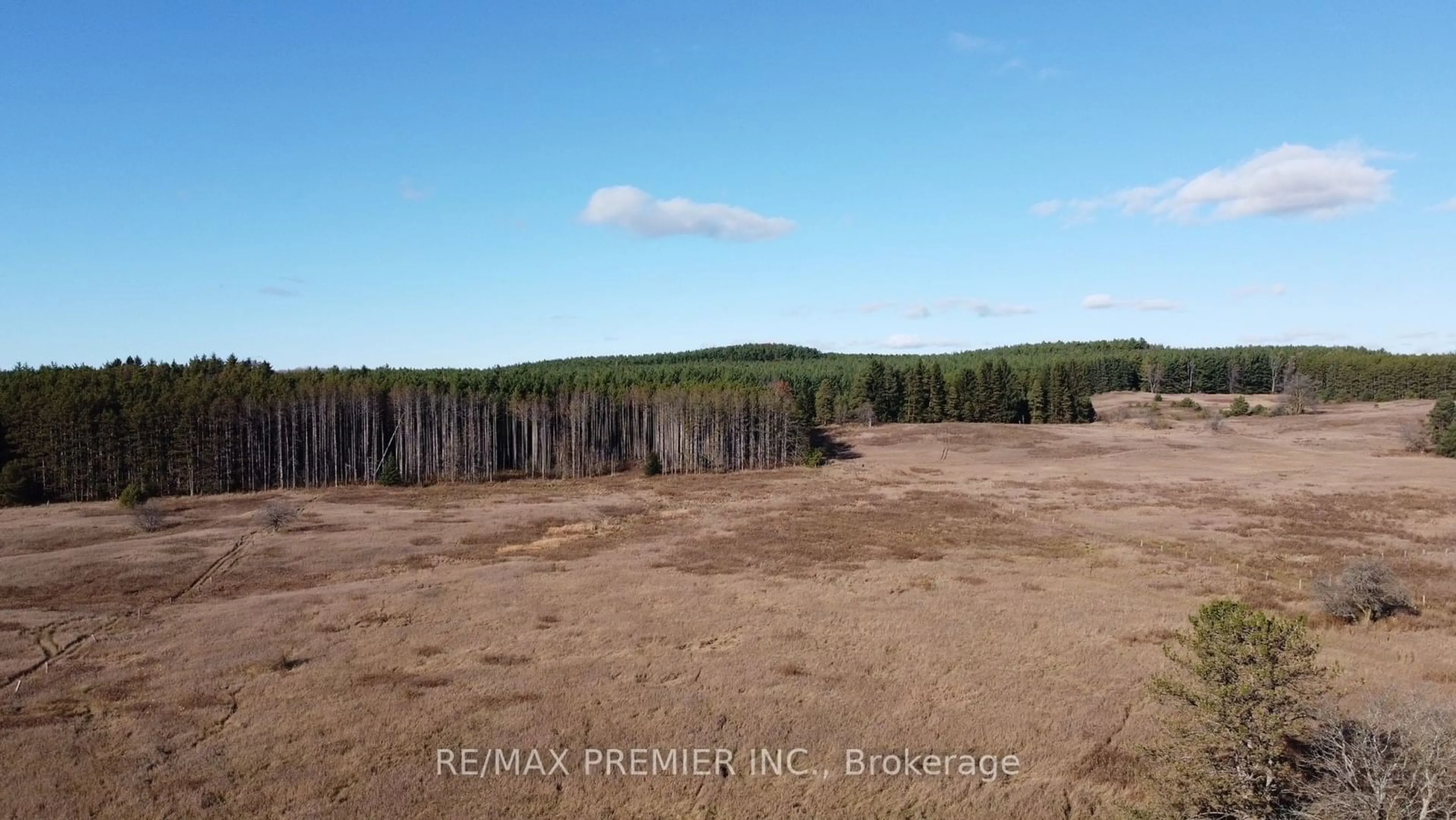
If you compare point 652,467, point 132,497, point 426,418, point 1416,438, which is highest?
point 426,418

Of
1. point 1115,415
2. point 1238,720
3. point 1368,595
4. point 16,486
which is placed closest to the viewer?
Answer: point 1238,720

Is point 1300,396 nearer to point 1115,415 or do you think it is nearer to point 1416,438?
point 1115,415

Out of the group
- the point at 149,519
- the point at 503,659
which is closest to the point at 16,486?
the point at 149,519

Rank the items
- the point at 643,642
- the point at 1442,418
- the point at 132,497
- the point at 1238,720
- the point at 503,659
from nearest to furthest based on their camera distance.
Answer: the point at 1238,720
the point at 503,659
the point at 643,642
the point at 132,497
the point at 1442,418

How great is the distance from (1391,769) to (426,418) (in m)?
93.7

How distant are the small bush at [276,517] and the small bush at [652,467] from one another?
42031 mm

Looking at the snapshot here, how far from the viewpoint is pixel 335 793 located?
702 inches

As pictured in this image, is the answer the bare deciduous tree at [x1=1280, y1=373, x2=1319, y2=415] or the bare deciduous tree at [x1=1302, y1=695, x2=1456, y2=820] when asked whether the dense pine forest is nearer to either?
the bare deciduous tree at [x1=1280, y1=373, x2=1319, y2=415]

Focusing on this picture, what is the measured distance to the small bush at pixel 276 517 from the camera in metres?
55.7

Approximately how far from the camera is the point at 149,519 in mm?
55844

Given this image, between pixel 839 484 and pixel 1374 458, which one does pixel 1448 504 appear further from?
Answer: pixel 839 484

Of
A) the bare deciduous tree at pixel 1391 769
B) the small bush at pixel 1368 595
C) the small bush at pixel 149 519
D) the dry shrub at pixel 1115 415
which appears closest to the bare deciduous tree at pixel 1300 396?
the dry shrub at pixel 1115 415

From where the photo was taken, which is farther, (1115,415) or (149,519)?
(1115,415)

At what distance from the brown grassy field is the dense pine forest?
1313 cm
